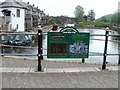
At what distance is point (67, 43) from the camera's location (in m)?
4.91

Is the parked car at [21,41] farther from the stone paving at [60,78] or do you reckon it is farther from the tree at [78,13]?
the tree at [78,13]

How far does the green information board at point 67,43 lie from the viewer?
4844mm

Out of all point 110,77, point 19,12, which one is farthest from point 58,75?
point 19,12

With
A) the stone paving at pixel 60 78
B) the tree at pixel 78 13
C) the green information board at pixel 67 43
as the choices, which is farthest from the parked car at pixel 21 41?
the tree at pixel 78 13

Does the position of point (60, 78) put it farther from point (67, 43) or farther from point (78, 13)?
point (78, 13)

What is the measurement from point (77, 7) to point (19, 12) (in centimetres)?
8811

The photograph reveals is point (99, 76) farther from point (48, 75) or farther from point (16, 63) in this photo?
point (16, 63)

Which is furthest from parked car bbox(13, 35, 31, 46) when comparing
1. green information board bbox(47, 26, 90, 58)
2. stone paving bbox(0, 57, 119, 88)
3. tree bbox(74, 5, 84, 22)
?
tree bbox(74, 5, 84, 22)

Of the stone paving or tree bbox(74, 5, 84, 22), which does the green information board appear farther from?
tree bbox(74, 5, 84, 22)

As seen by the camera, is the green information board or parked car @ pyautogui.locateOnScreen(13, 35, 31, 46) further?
parked car @ pyautogui.locateOnScreen(13, 35, 31, 46)

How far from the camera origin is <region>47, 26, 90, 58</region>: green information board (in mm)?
4844

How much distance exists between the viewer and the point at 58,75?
15.0 feet

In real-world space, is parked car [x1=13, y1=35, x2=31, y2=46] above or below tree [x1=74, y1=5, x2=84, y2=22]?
below

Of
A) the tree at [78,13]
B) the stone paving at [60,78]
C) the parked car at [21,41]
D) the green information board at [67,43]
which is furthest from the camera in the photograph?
the tree at [78,13]
